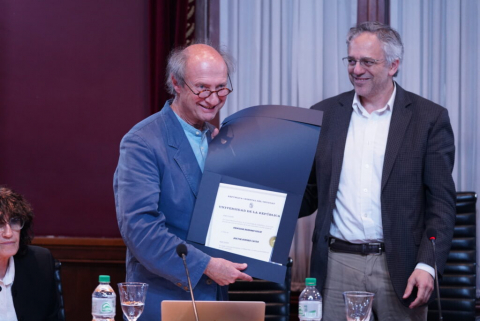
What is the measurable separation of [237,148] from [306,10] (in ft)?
5.79

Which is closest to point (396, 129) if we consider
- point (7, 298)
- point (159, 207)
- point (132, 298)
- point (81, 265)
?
point (159, 207)

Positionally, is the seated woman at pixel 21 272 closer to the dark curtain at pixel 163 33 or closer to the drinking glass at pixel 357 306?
the dark curtain at pixel 163 33

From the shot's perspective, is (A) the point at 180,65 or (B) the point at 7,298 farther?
(B) the point at 7,298

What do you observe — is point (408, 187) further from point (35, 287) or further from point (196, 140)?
point (35, 287)

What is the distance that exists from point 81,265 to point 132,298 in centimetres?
213

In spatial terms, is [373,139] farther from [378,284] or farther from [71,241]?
[71,241]

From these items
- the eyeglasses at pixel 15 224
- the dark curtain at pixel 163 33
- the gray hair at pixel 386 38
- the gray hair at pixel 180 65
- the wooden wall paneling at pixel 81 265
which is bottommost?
the wooden wall paneling at pixel 81 265

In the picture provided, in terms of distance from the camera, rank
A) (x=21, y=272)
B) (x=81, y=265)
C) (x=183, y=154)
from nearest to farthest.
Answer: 1. (x=183, y=154)
2. (x=21, y=272)
3. (x=81, y=265)

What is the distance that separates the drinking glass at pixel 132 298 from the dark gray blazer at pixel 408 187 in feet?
3.27

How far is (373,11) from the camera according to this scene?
370cm

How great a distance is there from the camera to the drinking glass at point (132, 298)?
6.52 feet

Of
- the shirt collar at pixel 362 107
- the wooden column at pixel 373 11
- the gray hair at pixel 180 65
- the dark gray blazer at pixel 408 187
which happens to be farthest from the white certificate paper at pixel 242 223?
the wooden column at pixel 373 11

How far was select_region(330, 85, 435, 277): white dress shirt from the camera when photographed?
269 centimetres

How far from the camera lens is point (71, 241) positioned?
4.01 meters
